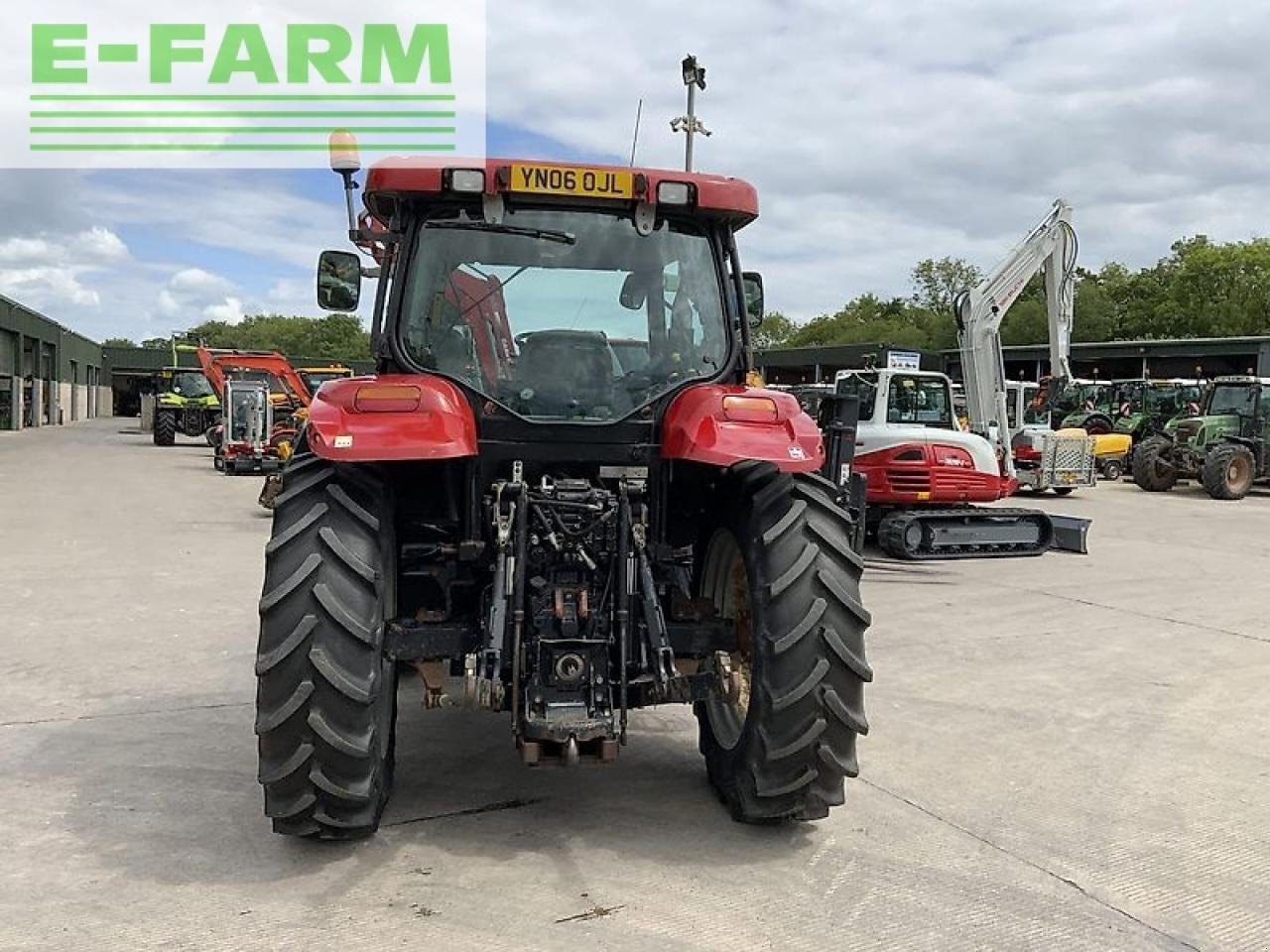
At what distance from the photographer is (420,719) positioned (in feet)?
18.2

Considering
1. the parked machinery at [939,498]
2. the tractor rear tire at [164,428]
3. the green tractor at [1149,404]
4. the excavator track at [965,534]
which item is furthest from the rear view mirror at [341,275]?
the tractor rear tire at [164,428]

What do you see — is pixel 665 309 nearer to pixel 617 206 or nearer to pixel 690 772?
pixel 617 206

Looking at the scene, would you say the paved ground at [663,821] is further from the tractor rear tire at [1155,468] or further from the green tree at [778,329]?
the green tree at [778,329]

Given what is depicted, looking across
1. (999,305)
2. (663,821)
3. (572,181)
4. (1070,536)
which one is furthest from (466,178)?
(999,305)

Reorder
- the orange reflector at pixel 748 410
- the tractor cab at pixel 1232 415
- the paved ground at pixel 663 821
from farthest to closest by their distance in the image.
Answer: the tractor cab at pixel 1232 415, the orange reflector at pixel 748 410, the paved ground at pixel 663 821

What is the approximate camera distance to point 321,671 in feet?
12.2

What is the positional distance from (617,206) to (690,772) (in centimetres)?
247

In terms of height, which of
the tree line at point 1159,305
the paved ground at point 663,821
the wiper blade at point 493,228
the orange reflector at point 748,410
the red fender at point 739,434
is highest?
the tree line at point 1159,305

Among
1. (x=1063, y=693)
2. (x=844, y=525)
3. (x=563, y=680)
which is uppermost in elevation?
(x=844, y=525)

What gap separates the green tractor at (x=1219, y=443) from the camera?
21016 mm

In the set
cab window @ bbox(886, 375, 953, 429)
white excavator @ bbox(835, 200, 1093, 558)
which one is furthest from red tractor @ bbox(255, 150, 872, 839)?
cab window @ bbox(886, 375, 953, 429)

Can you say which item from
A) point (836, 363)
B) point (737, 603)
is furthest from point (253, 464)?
point (836, 363)

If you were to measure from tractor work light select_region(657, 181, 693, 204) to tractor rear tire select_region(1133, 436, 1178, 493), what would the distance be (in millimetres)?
20476

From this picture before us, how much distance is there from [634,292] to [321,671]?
2055 millimetres
